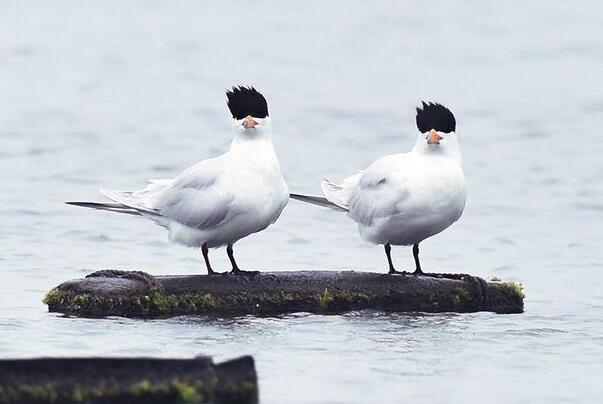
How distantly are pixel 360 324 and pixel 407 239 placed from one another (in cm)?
87

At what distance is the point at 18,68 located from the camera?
70.7ft

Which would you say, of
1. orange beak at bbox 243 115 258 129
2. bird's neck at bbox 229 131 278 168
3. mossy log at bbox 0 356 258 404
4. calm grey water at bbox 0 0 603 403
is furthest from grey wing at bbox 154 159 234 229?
mossy log at bbox 0 356 258 404

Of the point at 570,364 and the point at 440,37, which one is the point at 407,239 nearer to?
the point at 570,364

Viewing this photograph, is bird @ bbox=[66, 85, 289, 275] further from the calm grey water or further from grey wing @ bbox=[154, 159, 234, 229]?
the calm grey water

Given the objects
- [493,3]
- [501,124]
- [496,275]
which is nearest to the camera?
[496,275]

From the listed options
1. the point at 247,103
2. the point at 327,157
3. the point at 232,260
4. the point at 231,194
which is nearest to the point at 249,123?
the point at 247,103

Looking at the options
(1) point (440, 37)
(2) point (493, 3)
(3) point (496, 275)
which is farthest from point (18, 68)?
(3) point (496, 275)

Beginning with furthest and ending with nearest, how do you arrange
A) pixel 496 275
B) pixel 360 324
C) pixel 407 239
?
pixel 496 275
pixel 407 239
pixel 360 324

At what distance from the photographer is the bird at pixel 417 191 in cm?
968

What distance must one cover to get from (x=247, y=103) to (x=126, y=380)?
3.13 meters

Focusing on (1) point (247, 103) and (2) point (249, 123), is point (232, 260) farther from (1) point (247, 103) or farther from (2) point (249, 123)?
(1) point (247, 103)

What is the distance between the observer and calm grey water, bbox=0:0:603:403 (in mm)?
8648

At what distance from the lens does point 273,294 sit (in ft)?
30.7

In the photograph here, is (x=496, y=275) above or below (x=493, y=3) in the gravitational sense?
below
